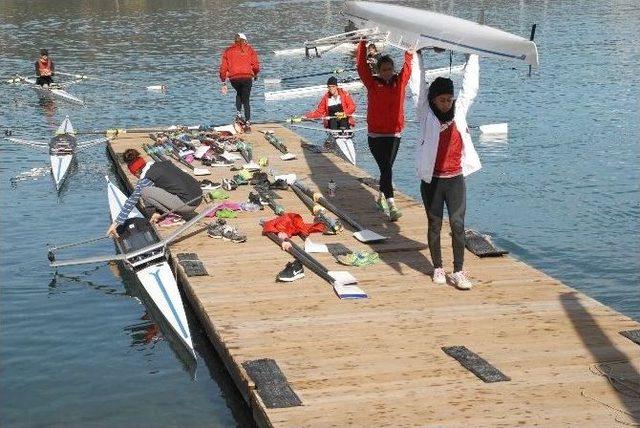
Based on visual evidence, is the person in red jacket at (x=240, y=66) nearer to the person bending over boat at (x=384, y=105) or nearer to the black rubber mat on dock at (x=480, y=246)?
the person bending over boat at (x=384, y=105)

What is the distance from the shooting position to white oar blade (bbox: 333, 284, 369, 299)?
39.9 feet

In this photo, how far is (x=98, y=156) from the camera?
26.0 meters

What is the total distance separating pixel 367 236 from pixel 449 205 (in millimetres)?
2817

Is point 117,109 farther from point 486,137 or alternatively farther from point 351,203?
point 351,203

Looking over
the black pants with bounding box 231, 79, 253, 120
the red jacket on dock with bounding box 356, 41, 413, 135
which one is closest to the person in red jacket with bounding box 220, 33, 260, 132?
the black pants with bounding box 231, 79, 253, 120

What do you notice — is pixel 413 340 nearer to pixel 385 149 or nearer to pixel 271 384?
pixel 271 384

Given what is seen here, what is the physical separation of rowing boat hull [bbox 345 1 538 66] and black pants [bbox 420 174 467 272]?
154 centimetres

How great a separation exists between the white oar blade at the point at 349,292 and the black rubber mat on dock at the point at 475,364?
193cm

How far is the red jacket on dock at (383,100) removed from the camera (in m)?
14.8

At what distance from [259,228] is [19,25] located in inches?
2151

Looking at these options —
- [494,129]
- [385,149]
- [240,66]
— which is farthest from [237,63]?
[385,149]

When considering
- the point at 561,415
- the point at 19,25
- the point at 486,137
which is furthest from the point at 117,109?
the point at 19,25

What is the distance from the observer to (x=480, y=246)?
45.8 ft

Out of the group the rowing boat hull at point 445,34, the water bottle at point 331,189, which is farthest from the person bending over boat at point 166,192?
the rowing boat hull at point 445,34
